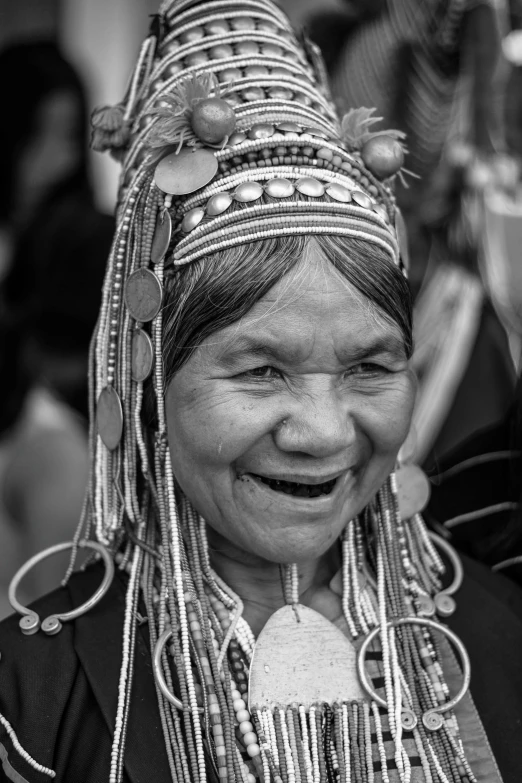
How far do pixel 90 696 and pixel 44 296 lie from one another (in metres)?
2.36

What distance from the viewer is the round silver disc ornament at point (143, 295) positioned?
177 cm

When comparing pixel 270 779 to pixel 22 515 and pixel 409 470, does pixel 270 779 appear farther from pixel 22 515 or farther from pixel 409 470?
pixel 22 515

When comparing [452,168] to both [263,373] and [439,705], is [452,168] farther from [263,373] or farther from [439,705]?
[439,705]

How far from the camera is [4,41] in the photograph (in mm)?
4488

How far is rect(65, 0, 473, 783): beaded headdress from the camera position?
1703mm

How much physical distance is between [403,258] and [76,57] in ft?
10.6

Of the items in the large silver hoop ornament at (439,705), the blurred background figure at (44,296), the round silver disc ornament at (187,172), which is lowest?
the large silver hoop ornament at (439,705)

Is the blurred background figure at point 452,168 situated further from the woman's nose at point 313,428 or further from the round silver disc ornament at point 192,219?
the round silver disc ornament at point 192,219

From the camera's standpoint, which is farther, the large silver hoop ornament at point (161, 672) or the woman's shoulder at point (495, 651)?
the woman's shoulder at point (495, 651)

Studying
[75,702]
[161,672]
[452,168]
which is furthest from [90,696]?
[452,168]

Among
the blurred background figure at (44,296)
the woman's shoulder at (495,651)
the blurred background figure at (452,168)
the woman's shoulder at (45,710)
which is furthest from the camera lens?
the blurred background figure at (44,296)

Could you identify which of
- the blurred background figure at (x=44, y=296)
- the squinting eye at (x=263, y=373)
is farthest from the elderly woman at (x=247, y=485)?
the blurred background figure at (x=44, y=296)

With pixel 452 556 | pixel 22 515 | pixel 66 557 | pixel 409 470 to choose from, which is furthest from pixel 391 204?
pixel 22 515

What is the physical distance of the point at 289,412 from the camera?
1.68 m
